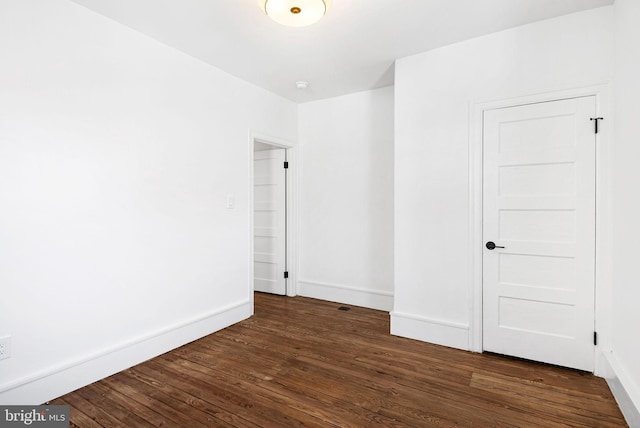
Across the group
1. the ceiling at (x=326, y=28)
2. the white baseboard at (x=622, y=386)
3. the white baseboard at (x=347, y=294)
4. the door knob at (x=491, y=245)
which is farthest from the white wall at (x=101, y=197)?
the white baseboard at (x=622, y=386)

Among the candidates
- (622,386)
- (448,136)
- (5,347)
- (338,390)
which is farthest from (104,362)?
(622,386)

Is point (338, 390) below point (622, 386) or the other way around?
below

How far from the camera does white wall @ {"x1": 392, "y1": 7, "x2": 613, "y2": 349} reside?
2414mm

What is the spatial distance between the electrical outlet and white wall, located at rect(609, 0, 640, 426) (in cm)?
352

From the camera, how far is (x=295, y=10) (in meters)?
2.00

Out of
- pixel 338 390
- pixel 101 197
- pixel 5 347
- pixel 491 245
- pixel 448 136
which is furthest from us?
pixel 448 136

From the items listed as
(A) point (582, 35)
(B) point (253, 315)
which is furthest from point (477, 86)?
(B) point (253, 315)

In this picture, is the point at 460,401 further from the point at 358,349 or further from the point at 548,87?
the point at 548,87

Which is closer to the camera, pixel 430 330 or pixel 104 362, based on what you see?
pixel 104 362

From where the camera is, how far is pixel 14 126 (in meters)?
1.92

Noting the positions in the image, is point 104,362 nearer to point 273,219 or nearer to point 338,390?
point 338,390

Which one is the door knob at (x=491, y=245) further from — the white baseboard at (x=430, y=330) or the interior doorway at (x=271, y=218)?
the interior doorway at (x=271, y=218)

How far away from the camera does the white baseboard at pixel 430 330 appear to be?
279 cm

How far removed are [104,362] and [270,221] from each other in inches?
101
